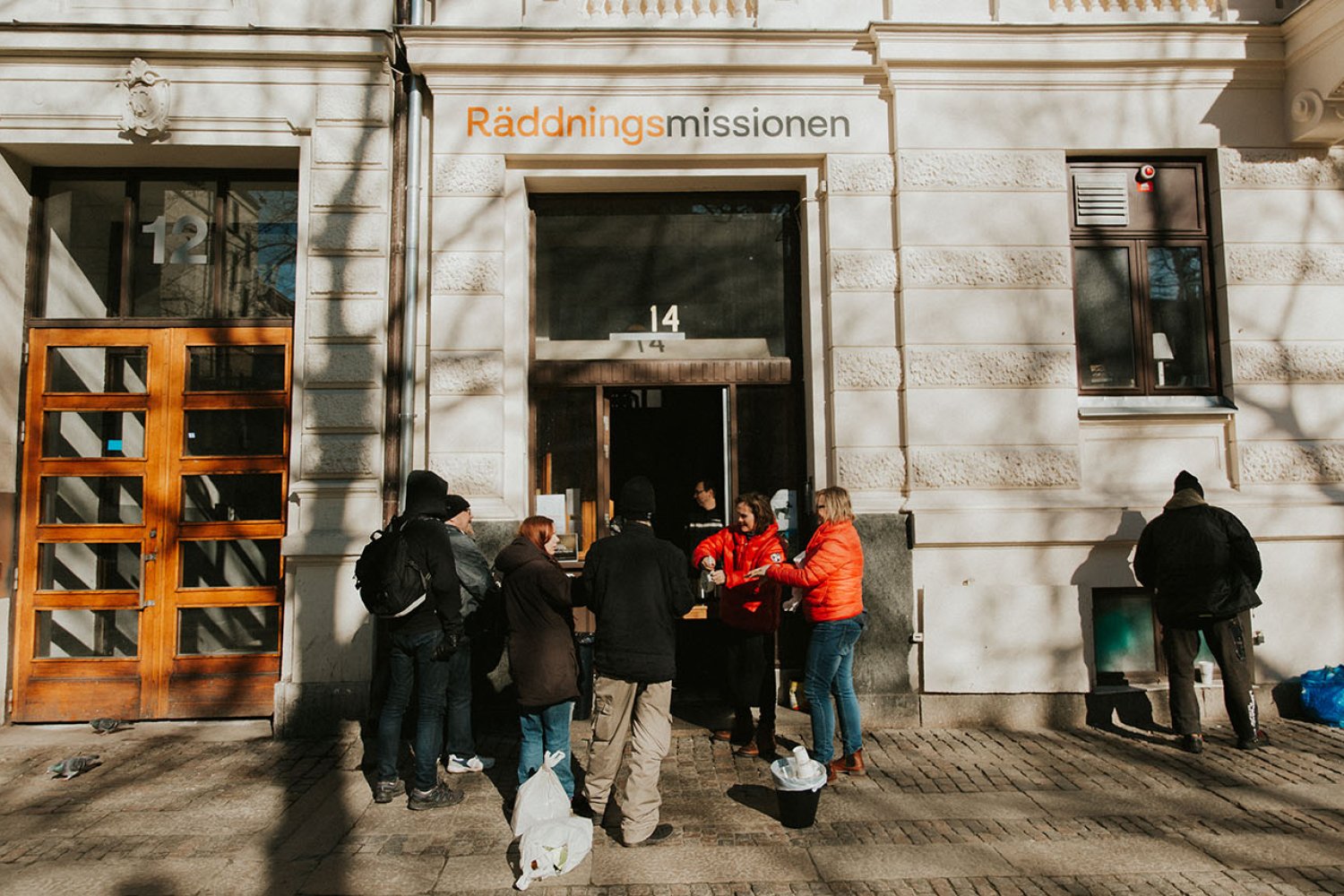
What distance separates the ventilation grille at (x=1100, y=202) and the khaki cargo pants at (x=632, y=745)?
5.78 meters

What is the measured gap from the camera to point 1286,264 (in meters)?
7.37

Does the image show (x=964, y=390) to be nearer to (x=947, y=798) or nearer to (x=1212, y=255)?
(x=1212, y=255)

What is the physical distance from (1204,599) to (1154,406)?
6.38 ft

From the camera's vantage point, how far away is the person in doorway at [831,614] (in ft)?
17.8

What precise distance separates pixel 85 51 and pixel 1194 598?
9.80m

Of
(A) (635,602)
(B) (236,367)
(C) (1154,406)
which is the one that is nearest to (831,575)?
(A) (635,602)

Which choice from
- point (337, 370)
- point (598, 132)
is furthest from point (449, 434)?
point (598, 132)

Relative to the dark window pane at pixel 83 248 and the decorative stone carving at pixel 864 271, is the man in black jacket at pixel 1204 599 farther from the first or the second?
the dark window pane at pixel 83 248

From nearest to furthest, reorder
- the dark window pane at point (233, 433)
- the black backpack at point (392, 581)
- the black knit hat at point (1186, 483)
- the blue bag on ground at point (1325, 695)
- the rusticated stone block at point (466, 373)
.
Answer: the black backpack at point (392, 581) → the black knit hat at point (1186, 483) → the blue bag on ground at point (1325, 695) → the rusticated stone block at point (466, 373) → the dark window pane at point (233, 433)

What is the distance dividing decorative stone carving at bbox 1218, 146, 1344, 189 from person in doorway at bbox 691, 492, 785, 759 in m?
5.24

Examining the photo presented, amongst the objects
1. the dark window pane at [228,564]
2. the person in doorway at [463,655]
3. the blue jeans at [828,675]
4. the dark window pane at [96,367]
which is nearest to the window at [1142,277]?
the blue jeans at [828,675]

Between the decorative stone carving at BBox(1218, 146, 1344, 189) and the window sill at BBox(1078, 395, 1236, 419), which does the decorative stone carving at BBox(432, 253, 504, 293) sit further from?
the decorative stone carving at BBox(1218, 146, 1344, 189)

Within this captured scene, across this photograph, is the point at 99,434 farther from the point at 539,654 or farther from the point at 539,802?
the point at 539,802

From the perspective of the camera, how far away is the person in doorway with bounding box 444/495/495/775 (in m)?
5.77
